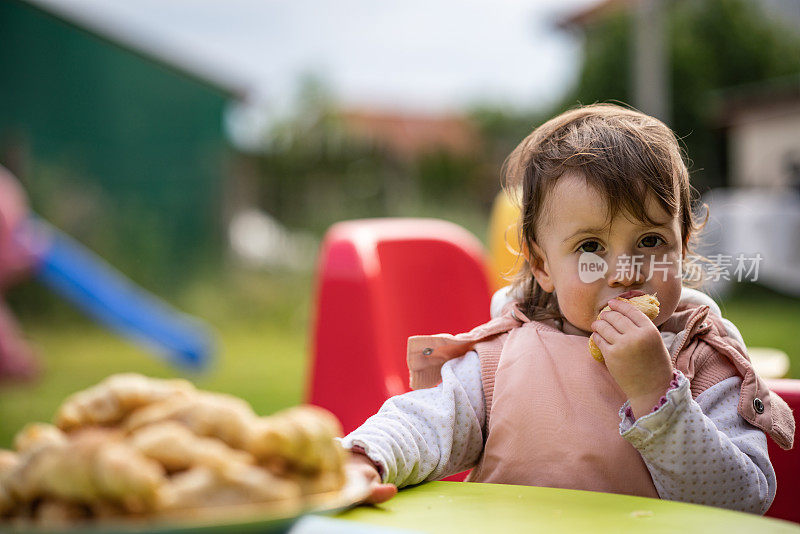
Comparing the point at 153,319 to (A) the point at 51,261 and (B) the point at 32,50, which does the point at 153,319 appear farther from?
(B) the point at 32,50

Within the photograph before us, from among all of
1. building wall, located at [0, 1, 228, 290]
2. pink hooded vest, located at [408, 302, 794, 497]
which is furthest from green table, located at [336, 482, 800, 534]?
building wall, located at [0, 1, 228, 290]

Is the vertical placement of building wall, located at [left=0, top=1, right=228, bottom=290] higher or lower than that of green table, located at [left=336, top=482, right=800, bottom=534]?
higher

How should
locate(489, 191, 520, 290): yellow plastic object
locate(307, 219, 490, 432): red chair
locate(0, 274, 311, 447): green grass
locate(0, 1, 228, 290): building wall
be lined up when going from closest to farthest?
1. locate(307, 219, 490, 432): red chair
2. locate(489, 191, 520, 290): yellow plastic object
3. locate(0, 274, 311, 447): green grass
4. locate(0, 1, 228, 290): building wall

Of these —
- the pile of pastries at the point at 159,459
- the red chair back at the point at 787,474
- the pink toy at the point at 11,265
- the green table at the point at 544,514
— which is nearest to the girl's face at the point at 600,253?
the green table at the point at 544,514

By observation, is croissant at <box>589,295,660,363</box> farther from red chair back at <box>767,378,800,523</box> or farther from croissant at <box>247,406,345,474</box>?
croissant at <box>247,406,345,474</box>

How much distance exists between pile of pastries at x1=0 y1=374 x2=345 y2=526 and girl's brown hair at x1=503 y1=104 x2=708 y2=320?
60 centimetres

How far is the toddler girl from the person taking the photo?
96 centimetres

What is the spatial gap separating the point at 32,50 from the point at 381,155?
348 centimetres

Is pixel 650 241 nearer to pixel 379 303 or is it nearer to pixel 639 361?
pixel 639 361

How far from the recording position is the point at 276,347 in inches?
222

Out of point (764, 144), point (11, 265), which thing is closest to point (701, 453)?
point (11, 265)

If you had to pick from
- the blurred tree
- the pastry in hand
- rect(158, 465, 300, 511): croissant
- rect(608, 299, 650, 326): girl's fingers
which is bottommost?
rect(158, 465, 300, 511): croissant

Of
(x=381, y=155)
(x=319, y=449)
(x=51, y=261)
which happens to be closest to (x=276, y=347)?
(x=51, y=261)

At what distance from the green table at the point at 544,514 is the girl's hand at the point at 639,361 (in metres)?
0.12
